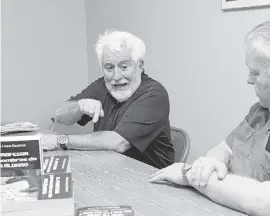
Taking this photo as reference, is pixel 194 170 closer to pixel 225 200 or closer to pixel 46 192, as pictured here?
pixel 225 200

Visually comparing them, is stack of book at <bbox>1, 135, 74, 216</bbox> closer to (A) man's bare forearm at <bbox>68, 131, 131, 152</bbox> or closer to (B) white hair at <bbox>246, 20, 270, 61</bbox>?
(B) white hair at <bbox>246, 20, 270, 61</bbox>

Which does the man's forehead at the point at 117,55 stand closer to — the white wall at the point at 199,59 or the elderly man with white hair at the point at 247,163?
the white wall at the point at 199,59

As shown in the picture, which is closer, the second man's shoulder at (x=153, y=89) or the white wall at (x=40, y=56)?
the second man's shoulder at (x=153, y=89)

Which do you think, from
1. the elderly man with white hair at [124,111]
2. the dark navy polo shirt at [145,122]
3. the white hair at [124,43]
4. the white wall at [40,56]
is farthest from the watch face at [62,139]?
the white wall at [40,56]

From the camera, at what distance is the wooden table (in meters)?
1.19

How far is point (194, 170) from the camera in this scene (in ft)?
4.36

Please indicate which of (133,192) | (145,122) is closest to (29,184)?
(133,192)

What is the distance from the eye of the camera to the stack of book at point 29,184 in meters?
1.01

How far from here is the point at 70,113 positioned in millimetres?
2506

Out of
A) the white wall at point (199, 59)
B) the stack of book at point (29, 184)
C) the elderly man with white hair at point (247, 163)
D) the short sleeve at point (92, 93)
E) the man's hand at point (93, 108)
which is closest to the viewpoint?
the stack of book at point (29, 184)

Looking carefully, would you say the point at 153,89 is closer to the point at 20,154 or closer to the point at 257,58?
the point at 257,58

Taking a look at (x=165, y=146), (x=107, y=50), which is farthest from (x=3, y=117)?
(x=165, y=146)

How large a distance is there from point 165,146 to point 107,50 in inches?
23.3

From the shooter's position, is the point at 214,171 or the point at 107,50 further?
the point at 107,50
